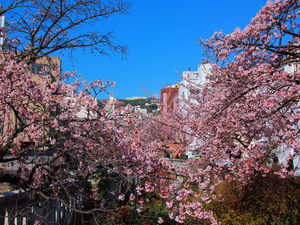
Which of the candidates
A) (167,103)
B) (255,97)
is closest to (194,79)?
(167,103)

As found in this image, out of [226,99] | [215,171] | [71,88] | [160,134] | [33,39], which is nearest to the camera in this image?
[71,88]

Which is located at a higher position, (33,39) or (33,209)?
(33,39)

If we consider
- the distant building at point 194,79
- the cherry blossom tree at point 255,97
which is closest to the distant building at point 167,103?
the distant building at point 194,79

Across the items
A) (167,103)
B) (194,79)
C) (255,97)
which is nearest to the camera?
(255,97)

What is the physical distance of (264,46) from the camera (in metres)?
5.77

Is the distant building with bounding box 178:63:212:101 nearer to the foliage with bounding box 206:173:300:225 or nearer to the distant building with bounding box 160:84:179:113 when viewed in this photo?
the distant building with bounding box 160:84:179:113

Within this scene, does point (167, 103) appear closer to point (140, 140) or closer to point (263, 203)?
point (263, 203)

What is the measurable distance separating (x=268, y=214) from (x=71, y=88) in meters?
4.98

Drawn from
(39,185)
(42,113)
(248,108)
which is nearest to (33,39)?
(42,113)

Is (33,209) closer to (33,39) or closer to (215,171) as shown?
(33,39)

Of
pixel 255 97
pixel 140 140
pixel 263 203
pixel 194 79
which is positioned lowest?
pixel 263 203

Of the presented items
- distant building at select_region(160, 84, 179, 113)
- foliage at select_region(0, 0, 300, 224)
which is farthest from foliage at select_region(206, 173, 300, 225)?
distant building at select_region(160, 84, 179, 113)

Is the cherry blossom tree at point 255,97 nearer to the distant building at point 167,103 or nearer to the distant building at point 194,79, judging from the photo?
the distant building at point 194,79

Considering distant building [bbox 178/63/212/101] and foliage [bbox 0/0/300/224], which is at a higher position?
distant building [bbox 178/63/212/101]
